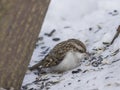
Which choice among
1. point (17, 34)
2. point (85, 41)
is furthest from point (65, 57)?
point (17, 34)

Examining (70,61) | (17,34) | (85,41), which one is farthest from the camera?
(85,41)

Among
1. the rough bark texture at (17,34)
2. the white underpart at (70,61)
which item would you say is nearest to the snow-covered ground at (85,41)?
the white underpart at (70,61)

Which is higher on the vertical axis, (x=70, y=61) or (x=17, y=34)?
(x=17, y=34)

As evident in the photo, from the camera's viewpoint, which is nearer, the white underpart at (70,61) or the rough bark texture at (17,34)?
the rough bark texture at (17,34)

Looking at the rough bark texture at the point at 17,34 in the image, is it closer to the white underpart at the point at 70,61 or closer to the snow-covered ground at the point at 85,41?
the snow-covered ground at the point at 85,41

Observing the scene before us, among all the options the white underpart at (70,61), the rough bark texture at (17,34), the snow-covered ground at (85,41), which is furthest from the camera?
the white underpart at (70,61)

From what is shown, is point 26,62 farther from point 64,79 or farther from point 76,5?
point 76,5

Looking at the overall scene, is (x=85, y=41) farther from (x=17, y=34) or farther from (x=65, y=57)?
(x=17, y=34)
